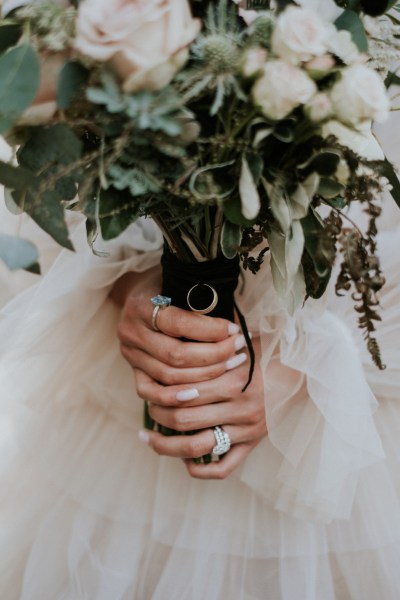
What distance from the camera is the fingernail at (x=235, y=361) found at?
0.89 m

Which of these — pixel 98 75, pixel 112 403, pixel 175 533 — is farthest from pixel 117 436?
pixel 98 75

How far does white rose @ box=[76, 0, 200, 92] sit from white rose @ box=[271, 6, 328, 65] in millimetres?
78

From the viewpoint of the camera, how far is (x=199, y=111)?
1.85 ft

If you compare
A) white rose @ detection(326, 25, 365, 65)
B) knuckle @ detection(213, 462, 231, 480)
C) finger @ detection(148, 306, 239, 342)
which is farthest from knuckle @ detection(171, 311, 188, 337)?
white rose @ detection(326, 25, 365, 65)

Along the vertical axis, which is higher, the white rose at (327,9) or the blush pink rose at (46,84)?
the blush pink rose at (46,84)

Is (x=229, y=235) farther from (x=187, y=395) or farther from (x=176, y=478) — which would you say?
(x=176, y=478)

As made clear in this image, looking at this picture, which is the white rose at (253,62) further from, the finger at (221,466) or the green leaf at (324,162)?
the finger at (221,466)

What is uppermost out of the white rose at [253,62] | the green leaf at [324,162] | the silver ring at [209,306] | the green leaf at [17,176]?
the white rose at [253,62]

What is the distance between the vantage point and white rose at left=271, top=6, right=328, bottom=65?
0.48m

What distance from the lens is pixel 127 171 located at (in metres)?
0.54

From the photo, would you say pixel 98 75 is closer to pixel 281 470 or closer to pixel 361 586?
pixel 281 470

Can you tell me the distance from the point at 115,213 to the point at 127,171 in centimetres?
6

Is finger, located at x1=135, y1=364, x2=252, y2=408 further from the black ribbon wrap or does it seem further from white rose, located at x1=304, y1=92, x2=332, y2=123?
white rose, located at x1=304, y1=92, x2=332, y2=123

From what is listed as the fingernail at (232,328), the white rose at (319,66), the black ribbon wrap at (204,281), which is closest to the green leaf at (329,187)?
the white rose at (319,66)
